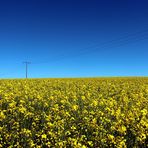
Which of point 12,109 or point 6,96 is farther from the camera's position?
point 6,96

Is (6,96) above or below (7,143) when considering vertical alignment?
above

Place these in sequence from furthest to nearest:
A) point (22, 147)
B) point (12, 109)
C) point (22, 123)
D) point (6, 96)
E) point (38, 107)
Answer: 1. point (6, 96)
2. point (38, 107)
3. point (12, 109)
4. point (22, 123)
5. point (22, 147)

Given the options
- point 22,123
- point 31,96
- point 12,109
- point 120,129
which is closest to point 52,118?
point 22,123

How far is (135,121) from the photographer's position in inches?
456

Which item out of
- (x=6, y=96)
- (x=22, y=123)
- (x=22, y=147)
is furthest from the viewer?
(x=6, y=96)

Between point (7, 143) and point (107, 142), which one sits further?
point (7, 143)

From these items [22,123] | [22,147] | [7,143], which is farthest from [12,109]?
[22,147]

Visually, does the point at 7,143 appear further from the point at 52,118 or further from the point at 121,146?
the point at 121,146

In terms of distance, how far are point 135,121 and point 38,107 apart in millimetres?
5731

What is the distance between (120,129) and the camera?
10633 millimetres

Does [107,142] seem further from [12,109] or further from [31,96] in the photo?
[31,96]

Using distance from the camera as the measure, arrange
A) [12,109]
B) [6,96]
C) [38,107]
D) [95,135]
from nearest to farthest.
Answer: [95,135] → [12,109] → [38,107] → [6,96]

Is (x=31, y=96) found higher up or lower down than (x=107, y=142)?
higher up

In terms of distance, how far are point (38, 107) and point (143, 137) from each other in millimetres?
6602
